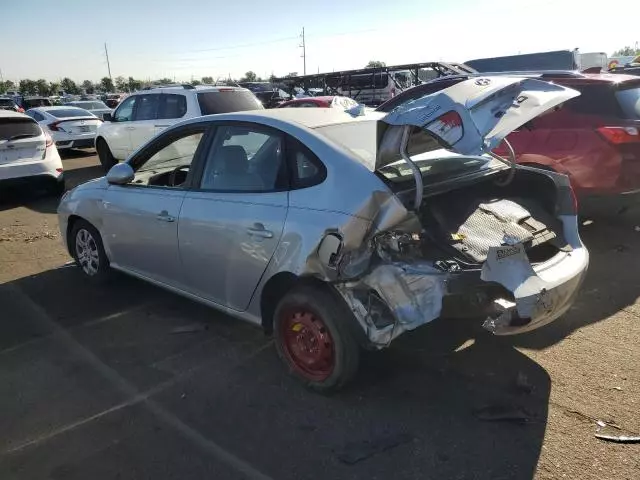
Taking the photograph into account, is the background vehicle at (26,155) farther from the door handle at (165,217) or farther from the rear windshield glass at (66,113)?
the rear windshield glass at (66,113)

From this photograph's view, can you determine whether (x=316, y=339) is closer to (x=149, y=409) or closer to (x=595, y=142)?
(x=149, y=409)

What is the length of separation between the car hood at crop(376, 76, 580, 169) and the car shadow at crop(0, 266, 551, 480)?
1011 mm

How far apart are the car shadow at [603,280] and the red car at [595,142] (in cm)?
42

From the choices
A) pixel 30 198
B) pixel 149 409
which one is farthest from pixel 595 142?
pixel 30 198

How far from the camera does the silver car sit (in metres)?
2.96

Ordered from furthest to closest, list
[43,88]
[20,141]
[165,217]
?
[43,88] < [20,141] < [165,217]

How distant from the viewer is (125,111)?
12055mm

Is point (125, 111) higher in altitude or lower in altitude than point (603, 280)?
higher

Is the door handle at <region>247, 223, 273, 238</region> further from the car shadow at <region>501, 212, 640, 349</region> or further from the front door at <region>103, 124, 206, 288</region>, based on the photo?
the car shadow at <region>501, 212, 640, 349</region>

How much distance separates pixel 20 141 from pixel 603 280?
8.87m

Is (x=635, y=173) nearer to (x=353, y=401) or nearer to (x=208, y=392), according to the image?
(x=353, y=401)

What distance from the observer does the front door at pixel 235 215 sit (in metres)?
3.50

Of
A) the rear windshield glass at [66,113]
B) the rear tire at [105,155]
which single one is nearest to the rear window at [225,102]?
the rear tire at [105,155]

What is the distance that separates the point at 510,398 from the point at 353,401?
0.93 m
